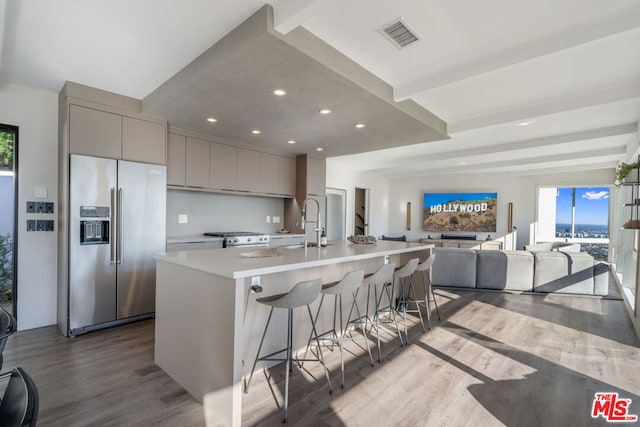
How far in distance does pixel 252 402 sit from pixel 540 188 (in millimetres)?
9372

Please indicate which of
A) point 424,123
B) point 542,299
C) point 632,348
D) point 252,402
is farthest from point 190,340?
point 542,299

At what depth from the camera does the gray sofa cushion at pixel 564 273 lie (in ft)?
16.5

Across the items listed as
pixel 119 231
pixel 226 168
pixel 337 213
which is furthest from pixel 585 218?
pixel 119 231

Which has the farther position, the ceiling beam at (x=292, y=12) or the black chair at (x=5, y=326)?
the ceiling beam at (x=292, y=12)

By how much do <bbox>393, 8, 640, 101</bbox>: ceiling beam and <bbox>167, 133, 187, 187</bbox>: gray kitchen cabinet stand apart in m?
2.92

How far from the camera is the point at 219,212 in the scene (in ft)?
16.7

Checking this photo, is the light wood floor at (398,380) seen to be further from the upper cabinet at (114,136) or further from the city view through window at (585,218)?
the city view through window at (585,218)

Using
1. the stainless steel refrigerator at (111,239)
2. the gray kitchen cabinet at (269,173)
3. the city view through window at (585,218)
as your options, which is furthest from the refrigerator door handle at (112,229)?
the city view through window at (585,218)

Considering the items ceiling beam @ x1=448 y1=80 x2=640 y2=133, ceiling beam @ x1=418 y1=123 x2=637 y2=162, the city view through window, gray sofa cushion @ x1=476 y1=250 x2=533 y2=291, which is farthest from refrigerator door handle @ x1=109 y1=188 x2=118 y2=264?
the city view through window

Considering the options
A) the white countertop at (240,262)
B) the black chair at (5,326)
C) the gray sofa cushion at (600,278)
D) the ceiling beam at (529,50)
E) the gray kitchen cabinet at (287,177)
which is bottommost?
the gray sofa cushion at (600,278)

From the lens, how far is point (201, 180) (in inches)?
176

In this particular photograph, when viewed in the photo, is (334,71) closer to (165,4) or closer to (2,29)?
(165,4)

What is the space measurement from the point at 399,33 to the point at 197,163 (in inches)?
125

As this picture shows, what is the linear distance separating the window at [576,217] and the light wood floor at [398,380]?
586cm
